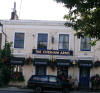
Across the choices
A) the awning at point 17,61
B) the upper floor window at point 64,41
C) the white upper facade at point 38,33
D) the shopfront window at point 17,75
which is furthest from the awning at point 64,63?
the shopfront window at point 17,75

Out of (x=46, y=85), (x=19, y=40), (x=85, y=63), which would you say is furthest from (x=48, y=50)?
(x=46, y=85)

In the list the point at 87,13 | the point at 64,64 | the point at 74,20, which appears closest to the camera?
the point at 87,13

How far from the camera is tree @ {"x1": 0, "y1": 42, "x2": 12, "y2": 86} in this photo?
23844 millimetres

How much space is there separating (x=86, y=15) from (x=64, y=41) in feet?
45.3

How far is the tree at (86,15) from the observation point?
410 inches

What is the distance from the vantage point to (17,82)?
2438cm

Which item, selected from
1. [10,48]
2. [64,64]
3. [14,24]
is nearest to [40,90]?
[64,64]

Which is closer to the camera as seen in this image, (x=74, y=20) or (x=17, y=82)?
(x=74, y=20)

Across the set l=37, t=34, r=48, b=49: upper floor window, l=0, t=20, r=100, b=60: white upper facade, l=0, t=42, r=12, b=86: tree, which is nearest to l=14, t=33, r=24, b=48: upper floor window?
l=0, t=20, r=100, b=60: white upper facade

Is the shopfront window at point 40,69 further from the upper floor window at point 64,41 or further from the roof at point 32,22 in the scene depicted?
the roof at point 32,22

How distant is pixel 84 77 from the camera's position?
2452cm

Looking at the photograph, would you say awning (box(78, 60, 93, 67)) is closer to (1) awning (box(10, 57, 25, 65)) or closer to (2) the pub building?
(2) the pub building

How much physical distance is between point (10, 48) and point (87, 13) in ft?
50.1

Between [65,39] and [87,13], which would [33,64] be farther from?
[87,13]
